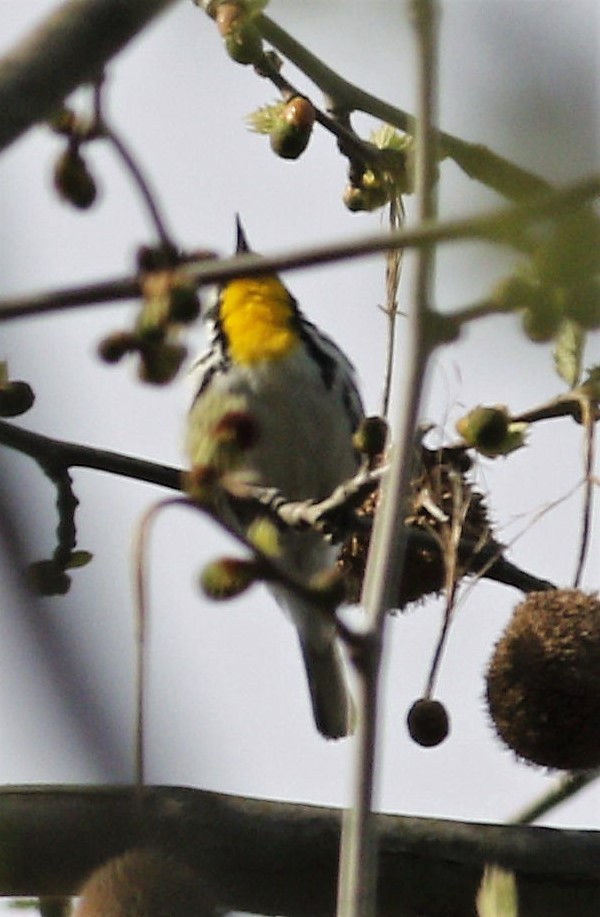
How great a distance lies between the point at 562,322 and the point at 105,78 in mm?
675

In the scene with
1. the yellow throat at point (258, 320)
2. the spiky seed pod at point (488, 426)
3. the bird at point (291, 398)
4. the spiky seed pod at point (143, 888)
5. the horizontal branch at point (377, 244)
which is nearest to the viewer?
the horizontal branch at point (377, 244)

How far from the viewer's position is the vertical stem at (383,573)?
108 cm

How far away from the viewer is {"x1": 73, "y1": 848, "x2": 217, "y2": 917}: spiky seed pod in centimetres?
99

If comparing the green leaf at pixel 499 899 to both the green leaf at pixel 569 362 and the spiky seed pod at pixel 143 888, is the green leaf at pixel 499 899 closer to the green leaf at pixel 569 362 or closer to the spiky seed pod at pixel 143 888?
the spiky seed pod at pixel 143 888

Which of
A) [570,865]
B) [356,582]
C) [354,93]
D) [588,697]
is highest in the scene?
[354,93]

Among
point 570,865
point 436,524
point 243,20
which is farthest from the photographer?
point 436,524

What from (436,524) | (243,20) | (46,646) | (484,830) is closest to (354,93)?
(243,20)

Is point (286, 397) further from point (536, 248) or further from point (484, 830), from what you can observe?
point (536, 248)

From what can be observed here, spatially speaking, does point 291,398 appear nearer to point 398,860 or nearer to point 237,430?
point 398,860

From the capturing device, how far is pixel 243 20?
7.89 feet

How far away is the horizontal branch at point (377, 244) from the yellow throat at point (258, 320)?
3295 mm

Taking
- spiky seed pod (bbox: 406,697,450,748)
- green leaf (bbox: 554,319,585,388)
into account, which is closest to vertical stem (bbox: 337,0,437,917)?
green leaf (bbox: 554,319,585,388)

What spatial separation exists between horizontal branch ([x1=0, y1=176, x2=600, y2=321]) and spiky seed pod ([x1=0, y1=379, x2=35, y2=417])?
186cm

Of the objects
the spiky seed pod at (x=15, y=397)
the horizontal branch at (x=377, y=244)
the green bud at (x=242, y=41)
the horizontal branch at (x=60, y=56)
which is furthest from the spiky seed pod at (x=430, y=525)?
the horizontal branch at (x=377, y=244)
